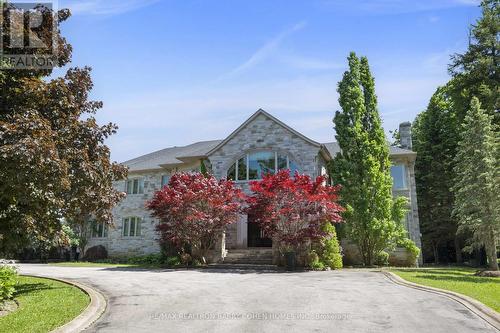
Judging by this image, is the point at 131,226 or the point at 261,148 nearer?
the point at 261,148

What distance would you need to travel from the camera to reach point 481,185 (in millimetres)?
17031

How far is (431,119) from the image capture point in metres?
35.1

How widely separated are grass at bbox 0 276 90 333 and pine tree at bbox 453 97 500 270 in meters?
15.9

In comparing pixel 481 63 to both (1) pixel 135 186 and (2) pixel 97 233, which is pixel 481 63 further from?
(2) pixel 97 233

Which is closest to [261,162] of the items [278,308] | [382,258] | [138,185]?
[382,258]

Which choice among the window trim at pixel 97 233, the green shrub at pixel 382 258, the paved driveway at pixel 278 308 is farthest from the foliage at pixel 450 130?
the window trim at pixel 97 233

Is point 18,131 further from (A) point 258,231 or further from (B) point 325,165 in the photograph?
(B) point 325,165

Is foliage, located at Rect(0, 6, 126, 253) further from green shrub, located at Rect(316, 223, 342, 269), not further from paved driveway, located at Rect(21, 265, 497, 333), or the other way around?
green shrub, located at Rect(316, 223, 342, 269)

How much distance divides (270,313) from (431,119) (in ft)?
104

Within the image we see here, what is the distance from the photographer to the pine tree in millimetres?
16844

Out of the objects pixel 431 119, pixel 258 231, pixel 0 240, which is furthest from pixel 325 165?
pixel 0 240

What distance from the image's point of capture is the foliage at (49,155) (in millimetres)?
8758

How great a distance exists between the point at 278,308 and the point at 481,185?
12450mm

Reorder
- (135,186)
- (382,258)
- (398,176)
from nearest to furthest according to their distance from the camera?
(382,258) < (398,176) < (135,186)
